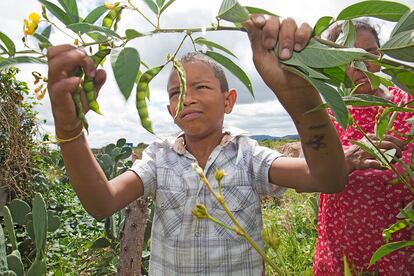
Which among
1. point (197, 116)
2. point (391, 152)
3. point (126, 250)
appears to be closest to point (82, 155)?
point (197, 116)

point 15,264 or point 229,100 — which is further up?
point 229,100

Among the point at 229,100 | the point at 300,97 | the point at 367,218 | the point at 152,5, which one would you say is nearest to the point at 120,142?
the point at 229,100

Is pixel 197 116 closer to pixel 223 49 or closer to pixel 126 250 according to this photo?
pixel 223 49

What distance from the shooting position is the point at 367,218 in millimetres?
1060

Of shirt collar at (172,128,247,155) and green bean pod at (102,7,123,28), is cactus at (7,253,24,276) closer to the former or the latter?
shirt collar at (172,128,247,155)

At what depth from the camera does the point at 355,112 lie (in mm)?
1155

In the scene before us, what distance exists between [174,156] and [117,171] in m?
2.94

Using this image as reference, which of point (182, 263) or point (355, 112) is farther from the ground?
point (355, 112)

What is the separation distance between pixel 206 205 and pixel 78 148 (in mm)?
467

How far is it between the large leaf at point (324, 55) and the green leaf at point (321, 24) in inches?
0.9

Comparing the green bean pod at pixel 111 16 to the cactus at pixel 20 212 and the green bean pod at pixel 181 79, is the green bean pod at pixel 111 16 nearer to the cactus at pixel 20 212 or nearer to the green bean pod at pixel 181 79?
the green bean pod at pixel 181 79

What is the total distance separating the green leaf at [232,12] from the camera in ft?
1.30

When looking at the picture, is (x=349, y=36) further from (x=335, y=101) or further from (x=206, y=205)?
(x=206, y=205)

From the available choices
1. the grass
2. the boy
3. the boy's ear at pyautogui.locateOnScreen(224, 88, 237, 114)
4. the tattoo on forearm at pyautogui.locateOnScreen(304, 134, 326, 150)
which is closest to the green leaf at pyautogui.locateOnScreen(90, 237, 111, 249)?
the grass
